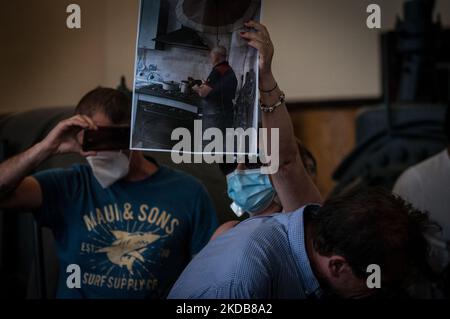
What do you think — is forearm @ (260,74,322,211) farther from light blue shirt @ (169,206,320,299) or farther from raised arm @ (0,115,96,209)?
raised arm @ (0,115,96,209)

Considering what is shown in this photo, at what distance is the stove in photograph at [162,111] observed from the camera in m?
1.08

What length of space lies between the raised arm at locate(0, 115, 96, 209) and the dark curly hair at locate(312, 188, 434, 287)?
0.51 m

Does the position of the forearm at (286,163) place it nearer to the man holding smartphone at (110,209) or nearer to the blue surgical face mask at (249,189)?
the blue surgical face mask at (249,189)

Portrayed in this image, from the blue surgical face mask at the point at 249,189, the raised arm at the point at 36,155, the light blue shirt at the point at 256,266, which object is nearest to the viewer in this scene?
the light blue shirt at the point at 256,266

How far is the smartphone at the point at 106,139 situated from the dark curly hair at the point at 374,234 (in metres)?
0.42

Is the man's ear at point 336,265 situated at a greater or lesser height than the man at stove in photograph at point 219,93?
lesser

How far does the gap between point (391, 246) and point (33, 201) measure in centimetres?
81

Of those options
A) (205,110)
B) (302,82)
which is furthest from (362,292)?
(302,82)

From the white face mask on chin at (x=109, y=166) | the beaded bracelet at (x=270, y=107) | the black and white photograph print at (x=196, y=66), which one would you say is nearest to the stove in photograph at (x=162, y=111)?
the black and white photograph print at (x=196, y=66)

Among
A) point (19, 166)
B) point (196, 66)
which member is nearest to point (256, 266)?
point (196, 66)

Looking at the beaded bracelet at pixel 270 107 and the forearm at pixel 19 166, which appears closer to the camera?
the beaded bracelet at pixel 270 107

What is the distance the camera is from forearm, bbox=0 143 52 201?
50.6 inches

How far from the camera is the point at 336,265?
1.05 m
